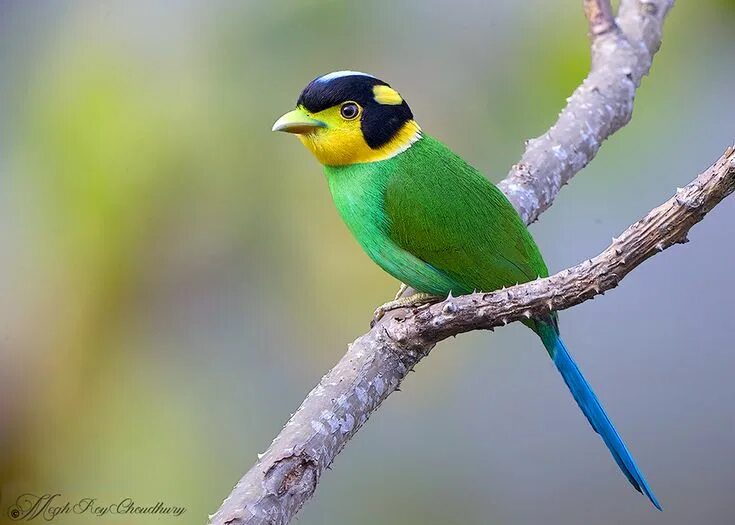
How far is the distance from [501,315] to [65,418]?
204cm

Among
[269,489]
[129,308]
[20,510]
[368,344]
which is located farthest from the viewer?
[129,308]

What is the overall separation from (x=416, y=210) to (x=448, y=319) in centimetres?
50

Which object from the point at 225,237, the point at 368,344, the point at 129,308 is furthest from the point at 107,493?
the point at 368,344

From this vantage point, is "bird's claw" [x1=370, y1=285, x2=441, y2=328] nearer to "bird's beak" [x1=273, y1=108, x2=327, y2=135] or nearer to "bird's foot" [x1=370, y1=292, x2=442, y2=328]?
"bird's foot" [x1=370, y1=292, x2=442, y2=328]

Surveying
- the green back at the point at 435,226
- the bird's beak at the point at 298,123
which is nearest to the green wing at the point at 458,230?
the green back at the point at 435,226

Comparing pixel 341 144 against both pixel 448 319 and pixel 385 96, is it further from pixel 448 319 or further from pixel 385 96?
pixel 448 319

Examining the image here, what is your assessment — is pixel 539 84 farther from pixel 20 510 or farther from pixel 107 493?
pixel 20 510

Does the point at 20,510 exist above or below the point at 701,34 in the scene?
below

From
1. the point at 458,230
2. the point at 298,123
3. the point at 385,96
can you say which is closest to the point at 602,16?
the point at 385,96

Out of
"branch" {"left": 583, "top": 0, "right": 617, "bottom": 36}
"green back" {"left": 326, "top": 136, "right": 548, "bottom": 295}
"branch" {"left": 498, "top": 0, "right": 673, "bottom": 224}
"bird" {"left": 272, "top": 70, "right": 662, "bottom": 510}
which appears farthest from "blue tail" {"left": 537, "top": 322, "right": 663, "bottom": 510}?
"branch" {"left": 583, "top": 0, "right": 617, "bottom": 36}

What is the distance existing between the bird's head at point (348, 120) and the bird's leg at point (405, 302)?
1.15 ft

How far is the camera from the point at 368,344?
2016 mm

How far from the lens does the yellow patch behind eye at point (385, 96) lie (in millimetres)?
2236

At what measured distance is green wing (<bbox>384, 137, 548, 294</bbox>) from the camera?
2.18 m
